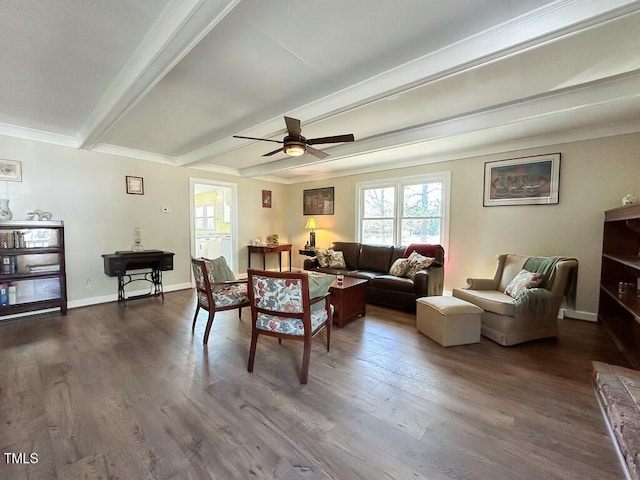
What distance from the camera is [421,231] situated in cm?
496

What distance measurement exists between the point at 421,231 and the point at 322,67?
3.60 meters

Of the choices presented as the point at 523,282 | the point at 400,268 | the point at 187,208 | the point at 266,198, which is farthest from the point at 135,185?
the point at 523,282

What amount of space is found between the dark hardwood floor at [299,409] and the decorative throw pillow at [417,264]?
132 cm

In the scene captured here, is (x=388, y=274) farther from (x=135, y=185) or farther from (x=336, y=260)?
(x=135, y=185)

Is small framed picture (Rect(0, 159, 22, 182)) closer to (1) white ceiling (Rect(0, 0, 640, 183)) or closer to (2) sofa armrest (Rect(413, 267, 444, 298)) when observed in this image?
(1) white ceiling (Rect(0, 0, 640, 183))

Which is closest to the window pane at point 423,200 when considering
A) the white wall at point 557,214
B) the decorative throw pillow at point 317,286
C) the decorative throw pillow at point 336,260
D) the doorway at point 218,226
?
the white wall at point 557,214

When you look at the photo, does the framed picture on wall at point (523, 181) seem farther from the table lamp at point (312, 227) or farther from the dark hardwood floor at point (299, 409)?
the table lamp at point (312, 227)

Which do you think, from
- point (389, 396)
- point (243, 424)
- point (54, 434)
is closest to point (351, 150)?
point (389, 396)

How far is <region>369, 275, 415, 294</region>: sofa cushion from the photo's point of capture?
392cm

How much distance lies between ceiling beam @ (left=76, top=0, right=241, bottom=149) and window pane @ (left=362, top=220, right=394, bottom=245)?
14.3 feet

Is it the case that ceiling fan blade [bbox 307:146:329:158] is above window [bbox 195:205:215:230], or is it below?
above

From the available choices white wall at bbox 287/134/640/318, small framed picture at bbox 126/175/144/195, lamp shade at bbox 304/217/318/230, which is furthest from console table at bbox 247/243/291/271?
white wall at bbox 287/134/640/318

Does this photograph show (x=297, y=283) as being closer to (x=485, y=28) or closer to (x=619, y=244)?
(x=485, y=28)

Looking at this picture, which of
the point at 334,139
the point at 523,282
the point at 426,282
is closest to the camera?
the point at 334,139
